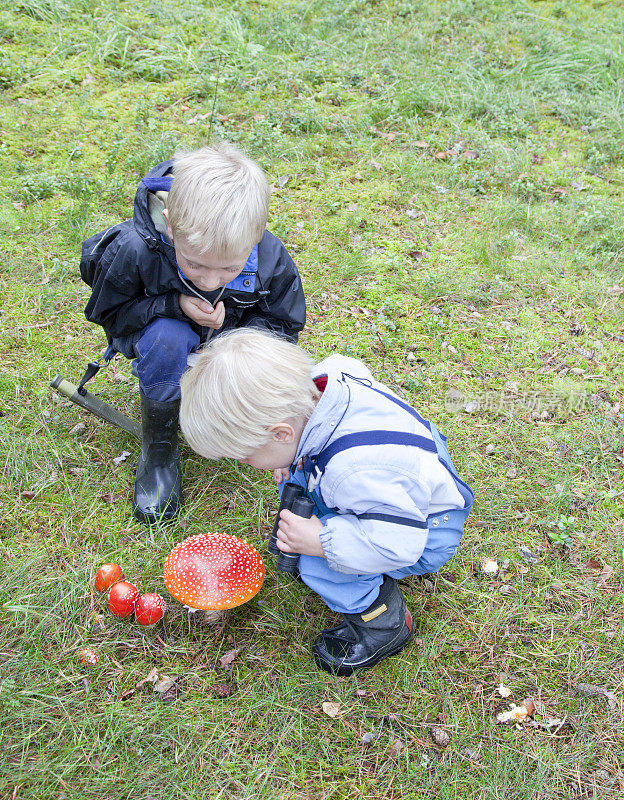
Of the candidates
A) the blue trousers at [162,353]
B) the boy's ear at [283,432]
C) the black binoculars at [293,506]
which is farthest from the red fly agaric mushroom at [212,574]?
the blue trousers at [162,353]

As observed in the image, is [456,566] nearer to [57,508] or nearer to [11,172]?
[57,508]

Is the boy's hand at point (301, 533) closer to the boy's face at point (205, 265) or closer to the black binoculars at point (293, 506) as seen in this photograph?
the black binoculars at point (293, 506)

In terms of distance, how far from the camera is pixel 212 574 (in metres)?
2.38

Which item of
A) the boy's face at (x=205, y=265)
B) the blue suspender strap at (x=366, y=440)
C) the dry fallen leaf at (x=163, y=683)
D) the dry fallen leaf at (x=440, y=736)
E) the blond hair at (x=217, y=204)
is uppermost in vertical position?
the blond hair at (x=217, y=204)

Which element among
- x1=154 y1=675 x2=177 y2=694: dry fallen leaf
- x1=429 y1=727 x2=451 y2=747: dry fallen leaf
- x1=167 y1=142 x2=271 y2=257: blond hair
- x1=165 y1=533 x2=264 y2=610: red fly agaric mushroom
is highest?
x1=167 y1=142 x2=271 y2=257: blond hair

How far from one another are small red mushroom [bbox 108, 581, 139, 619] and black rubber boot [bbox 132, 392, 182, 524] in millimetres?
458

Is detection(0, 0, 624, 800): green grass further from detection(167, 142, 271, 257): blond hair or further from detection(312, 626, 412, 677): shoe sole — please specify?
detection(167, 142, 271, 257): blond hair

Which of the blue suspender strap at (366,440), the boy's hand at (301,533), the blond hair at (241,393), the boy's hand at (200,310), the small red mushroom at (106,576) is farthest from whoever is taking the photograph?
the boy's hand at (200,310)

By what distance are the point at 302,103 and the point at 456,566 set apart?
474 centimetres

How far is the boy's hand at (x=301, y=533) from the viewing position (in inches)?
90.4

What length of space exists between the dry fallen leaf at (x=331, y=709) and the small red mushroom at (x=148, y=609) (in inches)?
30.3

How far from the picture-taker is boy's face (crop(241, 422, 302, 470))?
2.17 metres

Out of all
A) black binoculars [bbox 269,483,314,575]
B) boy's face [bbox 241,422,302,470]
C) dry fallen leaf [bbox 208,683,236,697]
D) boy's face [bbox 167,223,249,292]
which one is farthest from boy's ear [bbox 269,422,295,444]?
dry fallen leaf [bbox 208,683,236,697]

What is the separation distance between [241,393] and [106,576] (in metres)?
1.15
